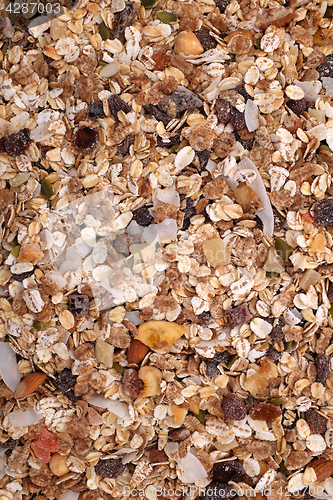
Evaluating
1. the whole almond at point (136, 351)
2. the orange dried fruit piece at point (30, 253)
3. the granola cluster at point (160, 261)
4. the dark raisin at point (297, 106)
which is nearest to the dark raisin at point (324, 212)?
the granola cluster at point (160, 261)

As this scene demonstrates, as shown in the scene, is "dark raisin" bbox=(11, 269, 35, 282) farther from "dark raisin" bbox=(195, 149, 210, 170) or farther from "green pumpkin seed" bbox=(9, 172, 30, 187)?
"dark raisin" bbox=(195, 149, 210, 170)

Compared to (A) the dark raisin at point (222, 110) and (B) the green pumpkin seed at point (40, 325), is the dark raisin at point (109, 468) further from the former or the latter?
(A) the dark raisin at point (222, 110)

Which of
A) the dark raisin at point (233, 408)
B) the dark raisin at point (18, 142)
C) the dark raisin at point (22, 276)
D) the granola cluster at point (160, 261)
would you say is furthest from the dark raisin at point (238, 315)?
the dark raisin at point (18, 142)

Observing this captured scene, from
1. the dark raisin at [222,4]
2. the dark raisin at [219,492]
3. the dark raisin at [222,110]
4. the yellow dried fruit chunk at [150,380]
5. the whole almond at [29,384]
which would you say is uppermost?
the dark raisin at [222,4]

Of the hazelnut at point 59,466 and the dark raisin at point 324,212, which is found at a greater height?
the dark raisin at point 324,212

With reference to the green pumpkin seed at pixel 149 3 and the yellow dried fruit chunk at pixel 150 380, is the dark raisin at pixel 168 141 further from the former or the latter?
the yellow dried fruit chunk at pixel 150 380
